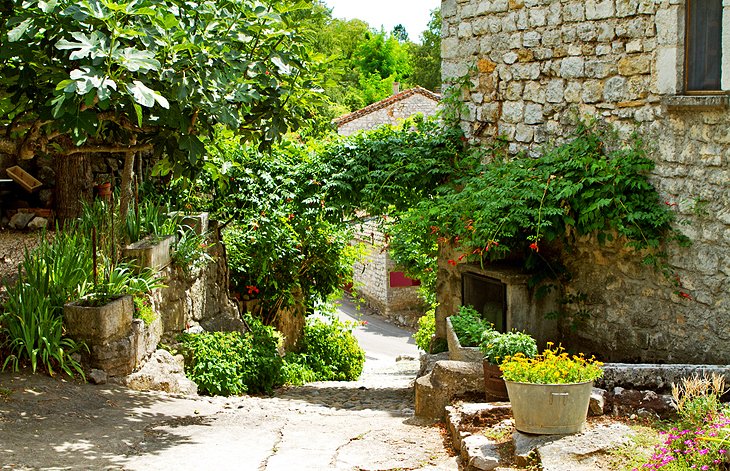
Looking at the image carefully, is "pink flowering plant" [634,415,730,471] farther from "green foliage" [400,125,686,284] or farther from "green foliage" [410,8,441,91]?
"green foliage" [410,8,441,91]

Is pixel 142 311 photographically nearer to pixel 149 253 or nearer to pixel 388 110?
pixel 149 253

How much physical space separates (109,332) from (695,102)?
536 cm

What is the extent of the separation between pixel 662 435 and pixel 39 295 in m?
5.21

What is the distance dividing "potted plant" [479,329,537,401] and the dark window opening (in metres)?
1.86

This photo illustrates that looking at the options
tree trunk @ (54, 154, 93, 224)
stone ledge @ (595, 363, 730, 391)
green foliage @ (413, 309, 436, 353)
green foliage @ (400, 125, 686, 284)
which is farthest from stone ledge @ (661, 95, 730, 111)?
green foliage @ (413, 309, 436, 353)

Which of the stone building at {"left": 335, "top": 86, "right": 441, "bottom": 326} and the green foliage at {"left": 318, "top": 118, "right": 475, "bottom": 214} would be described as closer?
the green foliage at {"left": 318, "top": 118, "right": 475, "bottom": 214}

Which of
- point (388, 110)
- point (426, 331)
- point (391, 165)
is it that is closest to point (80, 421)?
point (391, 165)

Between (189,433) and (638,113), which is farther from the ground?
(638,113)

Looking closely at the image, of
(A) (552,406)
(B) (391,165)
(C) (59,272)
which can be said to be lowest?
(A) (552,406)

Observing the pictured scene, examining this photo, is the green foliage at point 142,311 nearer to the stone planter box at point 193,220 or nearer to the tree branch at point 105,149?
the tree branch at point 105,149

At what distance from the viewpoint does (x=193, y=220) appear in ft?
32.5

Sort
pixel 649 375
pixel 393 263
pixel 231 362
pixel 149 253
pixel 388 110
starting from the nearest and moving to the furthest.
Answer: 1. pixel 649 375
2. pixel 149 253
3. pixel 231 362
4. pixel 388 110
5. pixel 393 263

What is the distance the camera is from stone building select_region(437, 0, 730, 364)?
6965mm

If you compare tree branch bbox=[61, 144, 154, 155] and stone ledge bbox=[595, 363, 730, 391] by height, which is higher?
tree branch bbox=[61, 144, 154, 155]
